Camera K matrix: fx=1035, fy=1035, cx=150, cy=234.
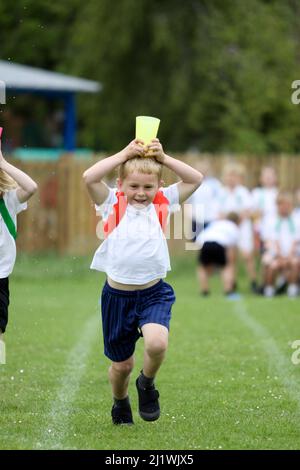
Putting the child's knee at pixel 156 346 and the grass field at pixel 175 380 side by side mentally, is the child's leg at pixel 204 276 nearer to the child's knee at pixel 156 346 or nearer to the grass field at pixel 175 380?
the grass field at pixel 175 380

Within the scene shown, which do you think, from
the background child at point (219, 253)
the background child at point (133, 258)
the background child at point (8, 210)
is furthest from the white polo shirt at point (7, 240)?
the background child at point (219, 253)

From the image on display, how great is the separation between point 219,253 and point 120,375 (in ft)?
31.3

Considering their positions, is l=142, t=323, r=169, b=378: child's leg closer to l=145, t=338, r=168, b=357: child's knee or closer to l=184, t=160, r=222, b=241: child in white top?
l=145, t=338, r=168, b=357: child's knee

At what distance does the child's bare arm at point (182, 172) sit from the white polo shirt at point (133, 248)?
10.3 inches

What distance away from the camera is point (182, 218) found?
18.9 m

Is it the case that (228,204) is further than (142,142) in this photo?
Yes

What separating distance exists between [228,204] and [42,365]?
8.64 m

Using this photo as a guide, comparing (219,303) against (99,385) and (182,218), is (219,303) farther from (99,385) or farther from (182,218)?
(99,385)

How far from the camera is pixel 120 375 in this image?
6758 mm

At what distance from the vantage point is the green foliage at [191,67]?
28094 millimetres

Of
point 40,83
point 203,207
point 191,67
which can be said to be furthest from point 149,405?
point 191,67

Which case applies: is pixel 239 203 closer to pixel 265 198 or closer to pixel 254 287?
pixel 265 198
